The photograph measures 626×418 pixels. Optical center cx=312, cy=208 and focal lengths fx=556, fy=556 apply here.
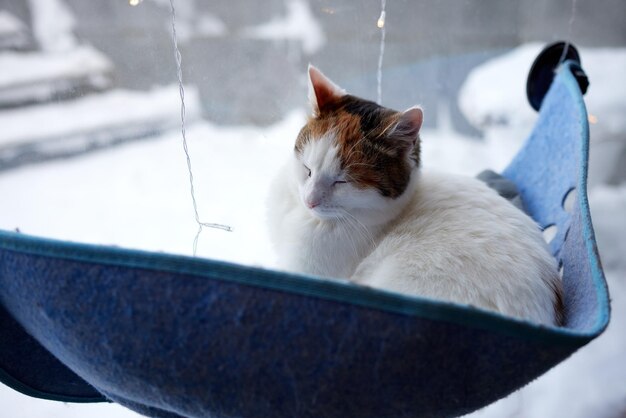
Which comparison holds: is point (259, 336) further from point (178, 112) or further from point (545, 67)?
point (545, 67)

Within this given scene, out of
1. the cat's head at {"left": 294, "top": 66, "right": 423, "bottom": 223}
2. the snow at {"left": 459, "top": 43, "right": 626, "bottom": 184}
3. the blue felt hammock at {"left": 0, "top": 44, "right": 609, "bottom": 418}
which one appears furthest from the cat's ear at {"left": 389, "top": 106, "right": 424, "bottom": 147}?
the snow at {"left": 459, "top": 43, "right": 626, "bottom": 184}

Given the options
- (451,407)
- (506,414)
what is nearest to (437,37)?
(506,414)

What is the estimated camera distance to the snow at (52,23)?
1.32 metres

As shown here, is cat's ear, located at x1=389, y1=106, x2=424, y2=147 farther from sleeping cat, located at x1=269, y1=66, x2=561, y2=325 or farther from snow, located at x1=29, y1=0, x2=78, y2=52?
snow, located at x1=29, y1=0, x2=78, y2=52

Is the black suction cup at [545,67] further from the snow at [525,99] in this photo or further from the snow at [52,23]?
the snow at [52,23]

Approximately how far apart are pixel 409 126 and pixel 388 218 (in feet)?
0.53

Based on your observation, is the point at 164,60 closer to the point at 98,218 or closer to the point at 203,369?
the point at 98,218

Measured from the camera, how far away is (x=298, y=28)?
157 cm

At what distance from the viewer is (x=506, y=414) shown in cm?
138

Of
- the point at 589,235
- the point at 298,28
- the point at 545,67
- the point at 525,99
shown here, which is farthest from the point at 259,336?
the point at 525,99

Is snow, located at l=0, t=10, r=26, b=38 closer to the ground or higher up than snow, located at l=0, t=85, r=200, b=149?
higher up

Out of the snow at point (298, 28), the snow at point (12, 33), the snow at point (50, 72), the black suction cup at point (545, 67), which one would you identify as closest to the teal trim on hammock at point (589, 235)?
the black suction cup at point (545, 67)

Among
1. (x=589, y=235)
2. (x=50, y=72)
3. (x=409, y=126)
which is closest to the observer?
(x=589, y=235)

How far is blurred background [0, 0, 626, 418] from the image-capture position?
4.26 ft
